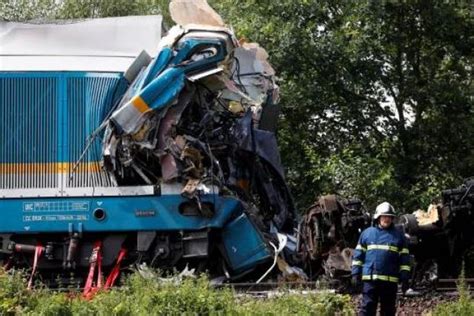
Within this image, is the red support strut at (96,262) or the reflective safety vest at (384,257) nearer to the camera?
the reflective safety vest at (384,257)

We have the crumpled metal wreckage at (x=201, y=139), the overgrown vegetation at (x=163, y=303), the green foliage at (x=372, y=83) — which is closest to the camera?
the overgrown vegetation at (x=163, y=303)

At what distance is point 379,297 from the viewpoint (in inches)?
351

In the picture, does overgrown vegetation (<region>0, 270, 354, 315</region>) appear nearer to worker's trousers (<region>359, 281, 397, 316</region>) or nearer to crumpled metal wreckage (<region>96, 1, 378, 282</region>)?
worker's trousers (<region>359, 281, 397, 316</region>)

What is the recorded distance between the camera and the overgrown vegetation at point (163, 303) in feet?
26.3

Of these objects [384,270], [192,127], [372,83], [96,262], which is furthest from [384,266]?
[372,83]

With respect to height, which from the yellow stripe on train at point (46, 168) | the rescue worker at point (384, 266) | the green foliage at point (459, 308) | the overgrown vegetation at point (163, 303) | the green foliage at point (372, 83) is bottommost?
the green foliage at point (459, 308)

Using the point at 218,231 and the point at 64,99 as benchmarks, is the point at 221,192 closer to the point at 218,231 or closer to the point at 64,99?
the point at 218,231

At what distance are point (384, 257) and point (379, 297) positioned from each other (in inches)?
16.1

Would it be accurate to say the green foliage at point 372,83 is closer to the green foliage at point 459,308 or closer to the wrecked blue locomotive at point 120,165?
the wrecked blue locomotive at point 120,165

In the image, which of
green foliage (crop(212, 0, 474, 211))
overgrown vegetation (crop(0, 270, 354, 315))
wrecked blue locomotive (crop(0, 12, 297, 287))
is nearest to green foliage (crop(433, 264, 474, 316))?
overgrown vegetation (crop(0, 270, 354, 315))

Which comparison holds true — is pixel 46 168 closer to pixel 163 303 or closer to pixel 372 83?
pixel 163 303

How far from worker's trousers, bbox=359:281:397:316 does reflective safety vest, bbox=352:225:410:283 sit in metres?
0.07

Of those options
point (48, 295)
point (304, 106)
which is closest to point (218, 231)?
point (48, 295)

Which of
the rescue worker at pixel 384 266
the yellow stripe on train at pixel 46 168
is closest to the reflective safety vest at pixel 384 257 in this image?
the rescue worker at pixel 384 266
